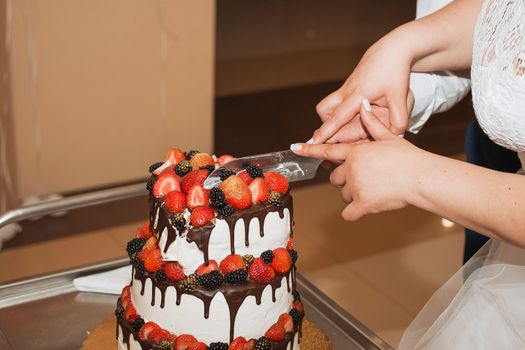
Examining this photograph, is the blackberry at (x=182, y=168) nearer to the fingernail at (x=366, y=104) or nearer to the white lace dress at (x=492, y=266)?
the fingernail at (x=366, y=104)

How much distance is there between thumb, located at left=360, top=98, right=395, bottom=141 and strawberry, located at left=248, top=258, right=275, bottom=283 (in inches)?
12.8

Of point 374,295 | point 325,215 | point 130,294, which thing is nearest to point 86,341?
Result: point 130,294

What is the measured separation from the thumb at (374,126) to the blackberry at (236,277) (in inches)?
14.5

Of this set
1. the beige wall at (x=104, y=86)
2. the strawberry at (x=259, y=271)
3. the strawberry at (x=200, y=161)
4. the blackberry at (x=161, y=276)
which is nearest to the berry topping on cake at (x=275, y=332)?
the strawberry at (x=259, y=271)

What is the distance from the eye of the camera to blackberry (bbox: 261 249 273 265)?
4.89 feet

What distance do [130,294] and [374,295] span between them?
5.20ft

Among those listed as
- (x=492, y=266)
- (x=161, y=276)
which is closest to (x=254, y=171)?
(x=161, y=276)

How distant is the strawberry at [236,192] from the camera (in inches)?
A: 56.4

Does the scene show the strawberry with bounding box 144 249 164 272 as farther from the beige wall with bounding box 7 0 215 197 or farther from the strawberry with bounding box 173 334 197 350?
the beige wall with bounding box 7 0 215 197

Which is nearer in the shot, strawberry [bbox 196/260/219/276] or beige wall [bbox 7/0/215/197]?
strawberry [bbox 196/260/219/276]

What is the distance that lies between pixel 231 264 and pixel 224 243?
40mm

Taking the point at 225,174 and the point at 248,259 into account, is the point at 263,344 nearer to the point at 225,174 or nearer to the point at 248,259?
the point at 248,259

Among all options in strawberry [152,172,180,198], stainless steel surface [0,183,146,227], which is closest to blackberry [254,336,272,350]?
strawberry [152,172,180,198]

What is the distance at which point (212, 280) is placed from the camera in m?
1.44
